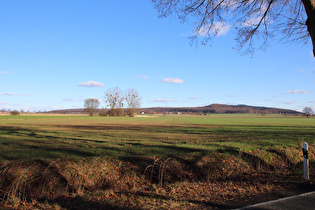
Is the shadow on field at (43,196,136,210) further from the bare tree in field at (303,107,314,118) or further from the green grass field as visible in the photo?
the bare tree in field at (303,107,314,118)

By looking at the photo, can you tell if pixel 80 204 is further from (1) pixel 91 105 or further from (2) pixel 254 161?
(1) pixel 91 105

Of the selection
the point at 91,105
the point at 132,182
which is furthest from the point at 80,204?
the point at 91,105

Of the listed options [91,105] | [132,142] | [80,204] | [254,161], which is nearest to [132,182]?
[80,204]

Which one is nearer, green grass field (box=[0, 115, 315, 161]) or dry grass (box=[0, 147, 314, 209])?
dry grass (box=[0, 147, 314, 209])

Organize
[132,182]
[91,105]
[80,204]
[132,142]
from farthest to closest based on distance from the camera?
[91,105] → [132,142] → [132,182] → [80,204]

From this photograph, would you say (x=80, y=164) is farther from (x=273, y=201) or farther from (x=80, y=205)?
(x=273, y=201)

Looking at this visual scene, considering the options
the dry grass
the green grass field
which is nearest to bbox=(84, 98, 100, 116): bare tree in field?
the green grass field

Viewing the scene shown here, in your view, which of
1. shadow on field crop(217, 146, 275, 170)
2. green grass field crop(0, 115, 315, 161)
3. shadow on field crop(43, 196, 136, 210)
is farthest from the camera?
green grass field crop(0, 115, 315, 161)

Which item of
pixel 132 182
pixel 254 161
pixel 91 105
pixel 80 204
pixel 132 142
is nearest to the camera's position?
pixel 80 204

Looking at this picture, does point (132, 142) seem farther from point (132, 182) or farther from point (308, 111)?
point (308, 111)

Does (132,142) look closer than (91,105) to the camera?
Yes

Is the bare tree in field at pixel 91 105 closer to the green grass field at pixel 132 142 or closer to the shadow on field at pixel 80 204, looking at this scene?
A: the green grass field at pixel 132 142

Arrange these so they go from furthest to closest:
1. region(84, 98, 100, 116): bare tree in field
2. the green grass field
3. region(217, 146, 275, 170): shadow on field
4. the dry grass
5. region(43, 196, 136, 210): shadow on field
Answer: region(84, 98, 100, 116): bare tree in field → the green grass field → region(217, 146, 275, 170): shadow on field → the dry grass → region(43, 196, 136, 210): shadow on field

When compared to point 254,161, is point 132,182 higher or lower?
lower
